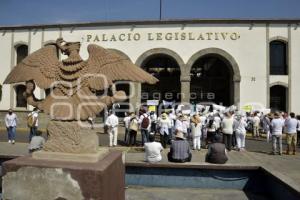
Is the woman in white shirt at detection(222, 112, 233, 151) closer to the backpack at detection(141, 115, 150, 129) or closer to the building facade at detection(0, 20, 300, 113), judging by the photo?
the backpack at detection(141, 115, 150, 129)

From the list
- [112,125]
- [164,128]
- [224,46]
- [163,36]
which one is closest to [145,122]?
[164,128]

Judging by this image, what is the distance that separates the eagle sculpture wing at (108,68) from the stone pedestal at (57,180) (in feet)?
4.39

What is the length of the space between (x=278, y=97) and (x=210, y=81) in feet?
17.7

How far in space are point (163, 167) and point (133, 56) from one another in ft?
54.5

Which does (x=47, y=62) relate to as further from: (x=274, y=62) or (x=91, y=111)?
(x=274, y=62)

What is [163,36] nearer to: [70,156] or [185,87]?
[185,87]

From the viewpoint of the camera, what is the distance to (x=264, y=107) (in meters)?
22.0

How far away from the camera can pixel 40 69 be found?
553 centimetres

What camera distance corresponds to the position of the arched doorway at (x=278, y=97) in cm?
2284

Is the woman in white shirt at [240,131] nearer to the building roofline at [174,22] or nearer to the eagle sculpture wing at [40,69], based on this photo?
the eagle sculpture wing at [40,69]

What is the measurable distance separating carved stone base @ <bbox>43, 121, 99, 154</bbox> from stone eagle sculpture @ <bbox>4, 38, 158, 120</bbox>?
5.6 inches

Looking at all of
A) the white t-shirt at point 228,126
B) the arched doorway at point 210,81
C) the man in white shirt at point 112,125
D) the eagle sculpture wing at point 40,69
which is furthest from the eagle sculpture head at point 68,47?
the arched doorway at point 210,81

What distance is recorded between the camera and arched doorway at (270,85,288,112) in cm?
2284

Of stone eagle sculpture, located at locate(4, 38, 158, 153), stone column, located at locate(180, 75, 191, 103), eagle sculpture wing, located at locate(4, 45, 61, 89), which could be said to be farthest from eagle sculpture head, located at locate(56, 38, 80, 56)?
stone column, located at locate(180, 75, 191, 103)
